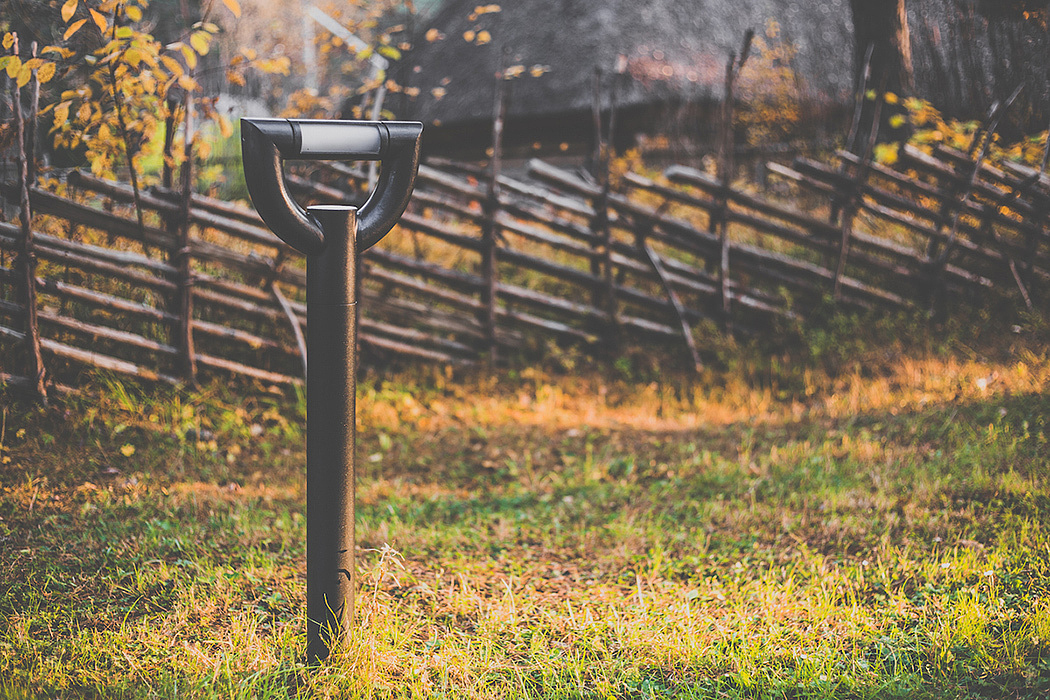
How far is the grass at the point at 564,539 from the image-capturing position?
1.85 m

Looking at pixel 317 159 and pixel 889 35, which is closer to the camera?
pixel 317 159

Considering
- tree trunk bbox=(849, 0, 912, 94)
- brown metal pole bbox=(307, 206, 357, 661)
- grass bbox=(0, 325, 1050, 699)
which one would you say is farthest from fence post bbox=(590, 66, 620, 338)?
brown metal pole bbox=(307, 206, 357, 661)

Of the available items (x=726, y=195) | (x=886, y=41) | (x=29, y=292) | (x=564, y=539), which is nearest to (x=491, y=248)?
(x=726, y=195)

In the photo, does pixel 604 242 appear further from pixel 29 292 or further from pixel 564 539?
pixel 29 292

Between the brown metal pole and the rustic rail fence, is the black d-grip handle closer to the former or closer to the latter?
the brown metal pole

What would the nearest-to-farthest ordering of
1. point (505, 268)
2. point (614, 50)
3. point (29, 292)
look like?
point (29, 292)
point (505, 268)
point (614, 50)

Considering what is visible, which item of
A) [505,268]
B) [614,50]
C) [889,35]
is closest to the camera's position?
[505,268]

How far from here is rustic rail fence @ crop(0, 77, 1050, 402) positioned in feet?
11.8

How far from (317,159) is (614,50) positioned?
8035mm

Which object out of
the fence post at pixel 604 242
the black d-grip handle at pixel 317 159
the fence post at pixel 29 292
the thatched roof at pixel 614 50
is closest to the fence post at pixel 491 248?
the fence post at pixel 604 242

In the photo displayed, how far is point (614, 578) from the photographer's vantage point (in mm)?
2402

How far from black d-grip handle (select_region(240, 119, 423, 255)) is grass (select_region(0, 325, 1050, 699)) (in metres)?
0.91

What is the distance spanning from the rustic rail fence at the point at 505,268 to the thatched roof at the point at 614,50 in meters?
3.87

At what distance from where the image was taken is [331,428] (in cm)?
168
